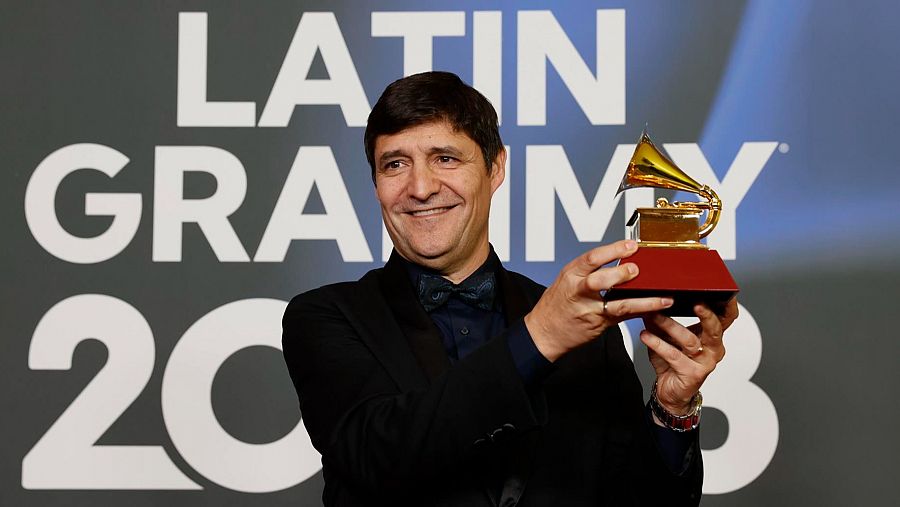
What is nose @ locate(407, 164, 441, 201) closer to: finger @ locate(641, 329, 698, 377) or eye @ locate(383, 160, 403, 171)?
eye @ locate(383, 160, 403, 171)

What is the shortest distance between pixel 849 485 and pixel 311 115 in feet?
6.06

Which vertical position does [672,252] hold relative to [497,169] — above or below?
below

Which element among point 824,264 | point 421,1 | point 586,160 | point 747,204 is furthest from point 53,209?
point 824,264

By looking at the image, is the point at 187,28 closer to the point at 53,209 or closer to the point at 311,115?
the point at 311,115

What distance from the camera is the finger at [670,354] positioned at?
1538 mm

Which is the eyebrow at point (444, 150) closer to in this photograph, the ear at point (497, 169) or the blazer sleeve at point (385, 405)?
the ear at point (497, 169)

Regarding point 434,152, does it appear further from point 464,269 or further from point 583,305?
point 583,305

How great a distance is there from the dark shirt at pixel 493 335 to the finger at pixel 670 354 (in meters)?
0.14

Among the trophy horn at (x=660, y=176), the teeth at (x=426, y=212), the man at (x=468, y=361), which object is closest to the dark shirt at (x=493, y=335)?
the man at (x=468, y=361)

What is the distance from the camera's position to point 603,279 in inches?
52.1

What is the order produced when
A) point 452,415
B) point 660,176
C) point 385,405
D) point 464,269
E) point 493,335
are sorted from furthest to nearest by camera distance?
point 464,269
point 493,335
point 660,176
point 385,405
point 452,415

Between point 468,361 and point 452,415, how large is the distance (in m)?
0.08

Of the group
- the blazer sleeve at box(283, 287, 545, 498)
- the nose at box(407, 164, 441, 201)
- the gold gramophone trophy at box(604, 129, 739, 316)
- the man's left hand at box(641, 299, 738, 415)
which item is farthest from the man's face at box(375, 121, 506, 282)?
the man's left hand at box(641, 299, 738, 415)

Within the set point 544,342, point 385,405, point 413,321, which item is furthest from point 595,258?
point 413,321
